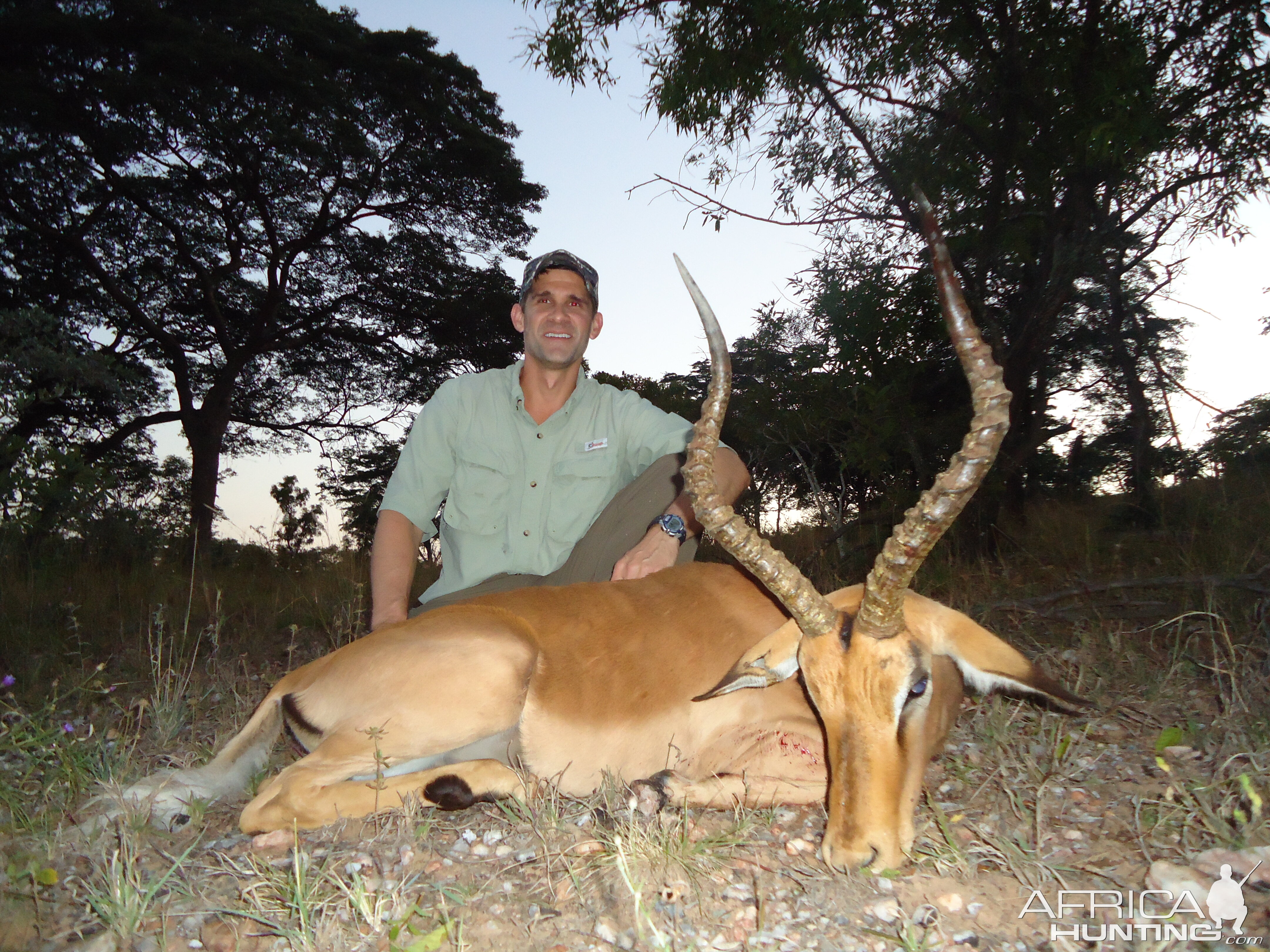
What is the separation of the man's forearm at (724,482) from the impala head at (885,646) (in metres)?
1.38

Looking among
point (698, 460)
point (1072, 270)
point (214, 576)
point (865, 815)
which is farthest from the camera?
point (214, 576)

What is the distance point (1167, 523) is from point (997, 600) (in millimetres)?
2690

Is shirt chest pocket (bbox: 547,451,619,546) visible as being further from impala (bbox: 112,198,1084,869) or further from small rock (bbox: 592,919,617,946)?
small rock (bbox: 592,919,617,946)

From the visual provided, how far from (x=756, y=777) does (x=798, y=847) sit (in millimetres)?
378

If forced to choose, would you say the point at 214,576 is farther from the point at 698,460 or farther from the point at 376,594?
the point at 698,460

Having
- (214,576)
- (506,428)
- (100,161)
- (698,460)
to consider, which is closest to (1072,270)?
(506,428)

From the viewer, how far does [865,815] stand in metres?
2.44

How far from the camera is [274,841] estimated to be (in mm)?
2816

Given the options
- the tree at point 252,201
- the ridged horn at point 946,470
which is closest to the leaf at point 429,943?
the ridged horn at point 946,470

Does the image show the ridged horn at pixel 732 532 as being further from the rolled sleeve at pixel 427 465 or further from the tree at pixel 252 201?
the tree at pixel 252 201

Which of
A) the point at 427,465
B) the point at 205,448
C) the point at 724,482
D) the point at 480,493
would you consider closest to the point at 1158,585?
the point at 724,482

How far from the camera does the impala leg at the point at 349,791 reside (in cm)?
288

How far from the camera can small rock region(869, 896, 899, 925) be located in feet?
7.46

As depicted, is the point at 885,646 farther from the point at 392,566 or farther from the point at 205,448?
the point at 205,448
